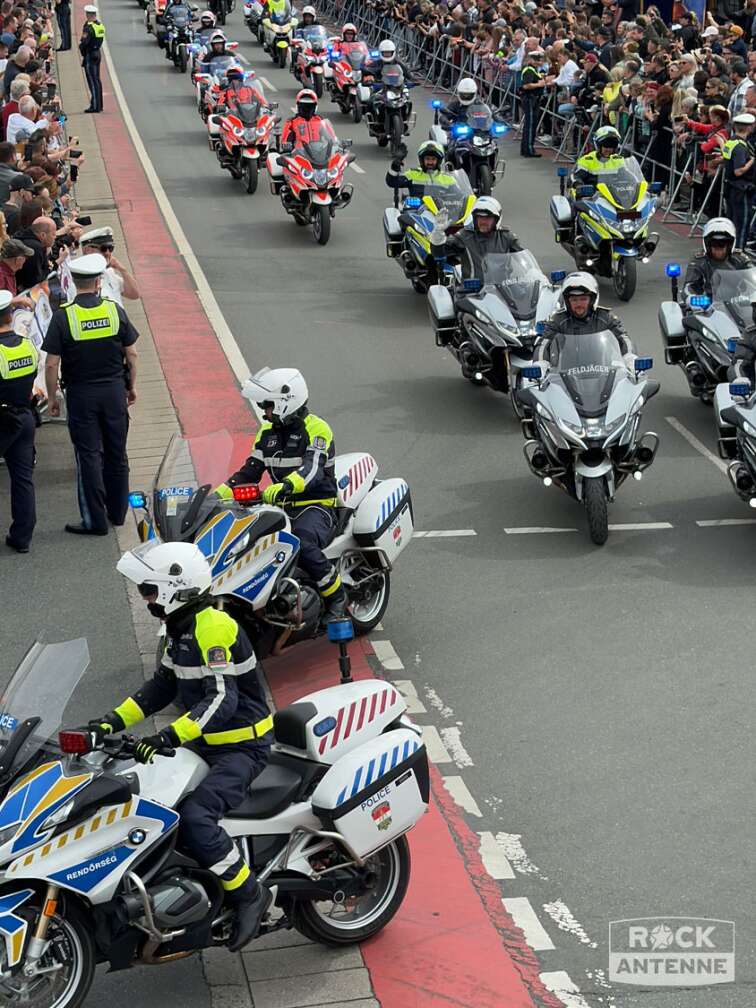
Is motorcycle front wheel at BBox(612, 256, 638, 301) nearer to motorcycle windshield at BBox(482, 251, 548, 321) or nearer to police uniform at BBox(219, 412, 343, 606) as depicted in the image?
motorcycle windshield at BBox(482, 251, 548, 321)

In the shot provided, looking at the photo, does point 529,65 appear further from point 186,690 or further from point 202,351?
point 186,690

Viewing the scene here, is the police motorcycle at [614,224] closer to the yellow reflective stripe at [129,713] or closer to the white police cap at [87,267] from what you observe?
the white police cap at [87,267]

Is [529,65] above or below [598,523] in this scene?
below

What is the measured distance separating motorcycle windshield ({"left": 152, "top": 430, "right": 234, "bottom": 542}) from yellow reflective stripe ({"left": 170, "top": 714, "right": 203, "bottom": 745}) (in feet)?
9.03

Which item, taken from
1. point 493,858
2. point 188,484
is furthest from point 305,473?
point 493,858

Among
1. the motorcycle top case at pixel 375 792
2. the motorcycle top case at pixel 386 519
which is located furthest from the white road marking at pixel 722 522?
the motorcycle top case at pixel 375 792

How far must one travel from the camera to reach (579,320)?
1370 centimetres

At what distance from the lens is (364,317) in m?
20.0

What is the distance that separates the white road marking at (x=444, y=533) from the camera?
13.0 metres

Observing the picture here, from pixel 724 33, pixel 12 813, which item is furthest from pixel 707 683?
pixel 724 33

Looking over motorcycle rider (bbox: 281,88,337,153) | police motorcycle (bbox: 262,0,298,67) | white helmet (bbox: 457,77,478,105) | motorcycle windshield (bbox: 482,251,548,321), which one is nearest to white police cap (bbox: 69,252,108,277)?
motorcycle windshield (bbox: 482,251,548,321)

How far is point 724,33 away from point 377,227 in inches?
254

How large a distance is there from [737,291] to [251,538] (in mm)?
6983

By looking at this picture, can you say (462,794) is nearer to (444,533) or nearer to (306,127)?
(444,533)
